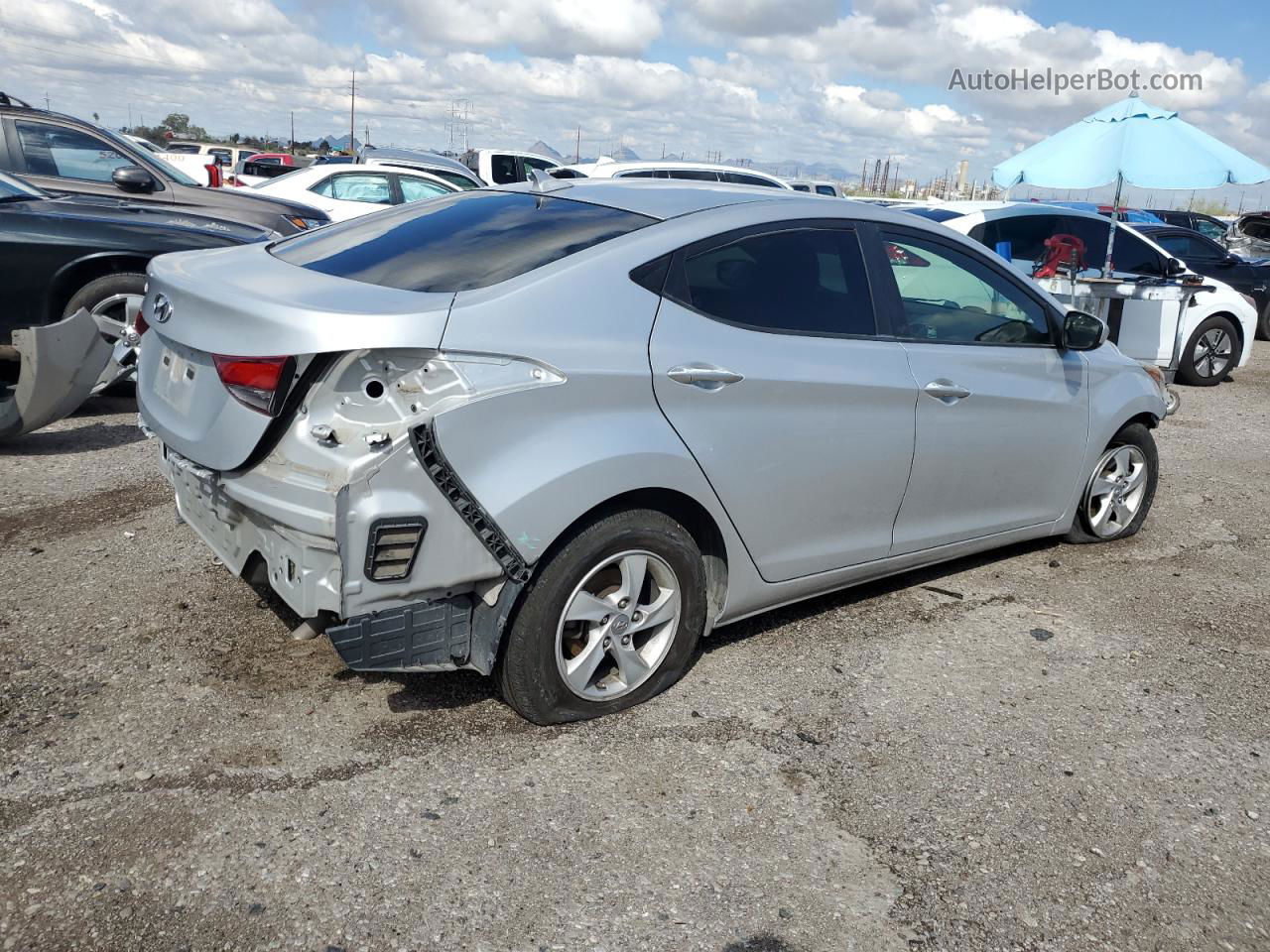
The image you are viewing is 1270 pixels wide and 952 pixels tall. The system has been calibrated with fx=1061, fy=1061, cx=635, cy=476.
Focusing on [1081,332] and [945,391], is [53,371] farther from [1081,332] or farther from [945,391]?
[1081,332]

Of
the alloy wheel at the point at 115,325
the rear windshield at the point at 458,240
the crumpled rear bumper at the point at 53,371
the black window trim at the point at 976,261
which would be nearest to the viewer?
the rear windshield at the point at 458,240

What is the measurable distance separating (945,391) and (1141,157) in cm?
724

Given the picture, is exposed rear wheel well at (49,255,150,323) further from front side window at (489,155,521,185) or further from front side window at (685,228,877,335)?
front side window at (489,155,521,185)

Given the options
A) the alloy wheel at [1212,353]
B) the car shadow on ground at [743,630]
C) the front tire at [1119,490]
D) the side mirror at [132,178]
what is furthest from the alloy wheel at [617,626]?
the alloy wheel at [1212,353]

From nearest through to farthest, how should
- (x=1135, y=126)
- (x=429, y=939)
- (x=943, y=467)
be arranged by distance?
(x=429, y=939), (x=943, y=467), (x=1135, y=126)

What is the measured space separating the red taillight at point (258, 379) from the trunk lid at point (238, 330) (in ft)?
0.05

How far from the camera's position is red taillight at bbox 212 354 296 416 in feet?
9.29

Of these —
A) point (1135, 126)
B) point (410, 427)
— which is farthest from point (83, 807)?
point (1135, 126)

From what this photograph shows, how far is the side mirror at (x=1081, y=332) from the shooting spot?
461cm

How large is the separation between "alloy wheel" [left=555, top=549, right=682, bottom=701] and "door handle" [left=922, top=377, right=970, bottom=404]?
1.32 meters

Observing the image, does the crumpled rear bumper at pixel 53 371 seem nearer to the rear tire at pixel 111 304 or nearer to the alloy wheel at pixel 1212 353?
the rear tire at pixel 111 304

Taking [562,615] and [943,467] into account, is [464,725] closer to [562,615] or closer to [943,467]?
[562,615]

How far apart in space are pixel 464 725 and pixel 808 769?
1.08 m

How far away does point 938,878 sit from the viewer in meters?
2.76
